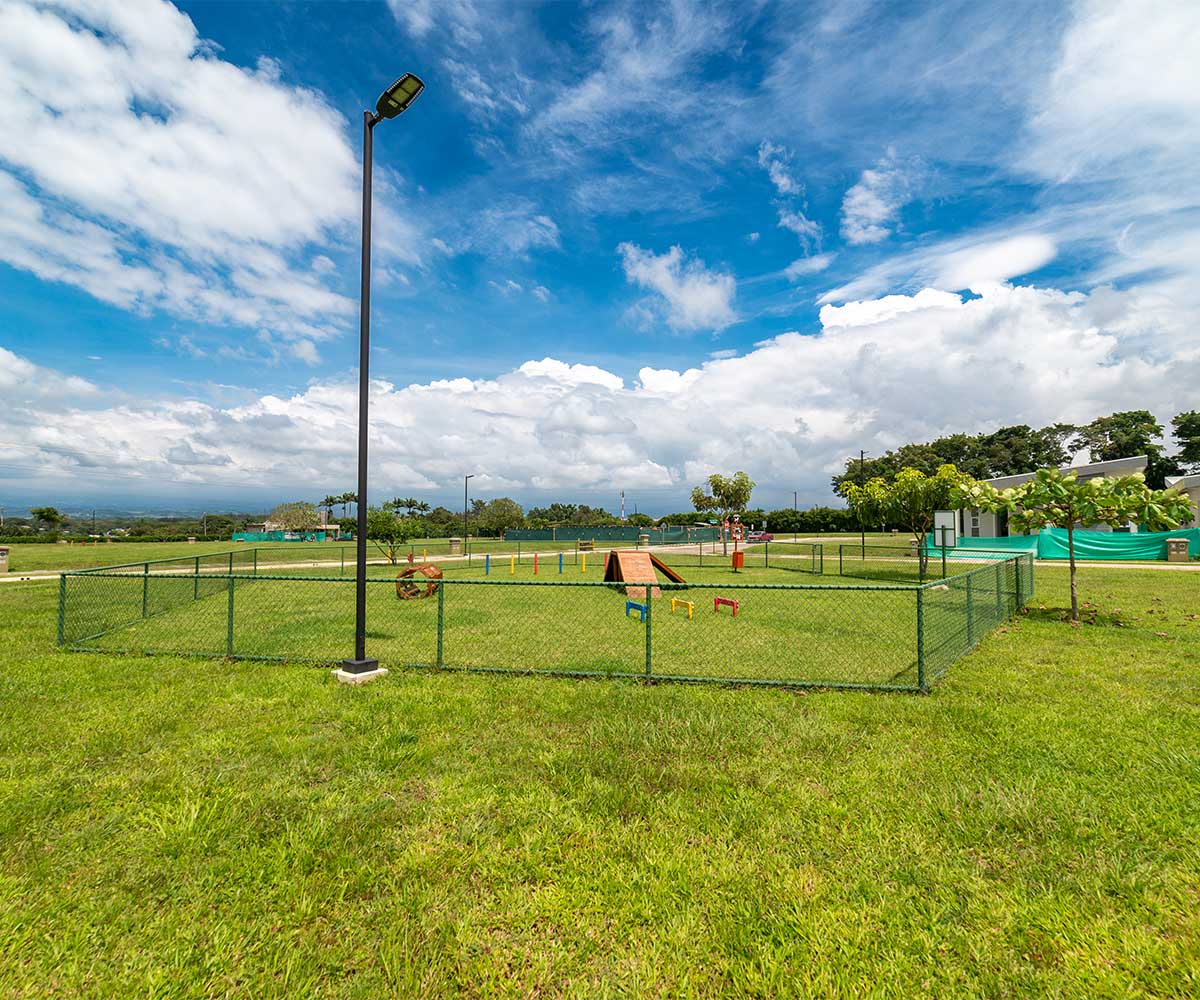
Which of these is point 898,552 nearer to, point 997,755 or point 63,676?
point 997,755

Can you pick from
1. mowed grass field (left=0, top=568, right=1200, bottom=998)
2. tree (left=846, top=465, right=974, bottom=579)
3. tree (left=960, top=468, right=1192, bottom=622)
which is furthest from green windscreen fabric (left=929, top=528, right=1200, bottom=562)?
mowed grass field (left=0, top=568, right=1200, bottom=998)

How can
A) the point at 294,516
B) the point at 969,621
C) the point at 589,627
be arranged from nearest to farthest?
1. the point at 969,621
2. the point at 589,627
3. the point at 294,516

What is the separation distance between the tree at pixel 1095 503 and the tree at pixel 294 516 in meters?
89.4

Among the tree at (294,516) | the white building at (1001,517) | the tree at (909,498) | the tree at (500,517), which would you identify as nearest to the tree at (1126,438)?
the white building at (1001,517)

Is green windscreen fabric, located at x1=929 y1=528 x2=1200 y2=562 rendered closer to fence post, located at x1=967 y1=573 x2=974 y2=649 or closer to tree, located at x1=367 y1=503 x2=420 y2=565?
fence post, located at x1=967 y1=573 x2=974 y2=649

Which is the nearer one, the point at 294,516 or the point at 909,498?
the point at 909,498

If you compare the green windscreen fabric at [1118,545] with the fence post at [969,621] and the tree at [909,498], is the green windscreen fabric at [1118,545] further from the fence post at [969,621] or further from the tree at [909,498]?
the fence post at [969,621]

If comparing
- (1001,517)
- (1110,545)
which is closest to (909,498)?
(1110,545)

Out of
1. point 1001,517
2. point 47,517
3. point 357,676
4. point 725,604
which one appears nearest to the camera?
point 357,676

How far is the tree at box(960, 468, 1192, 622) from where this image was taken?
11047 mm

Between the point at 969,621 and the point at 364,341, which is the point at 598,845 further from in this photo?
the point at 969,621

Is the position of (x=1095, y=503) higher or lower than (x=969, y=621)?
higher

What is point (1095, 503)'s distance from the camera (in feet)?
37.7

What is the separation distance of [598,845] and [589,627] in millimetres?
7486
